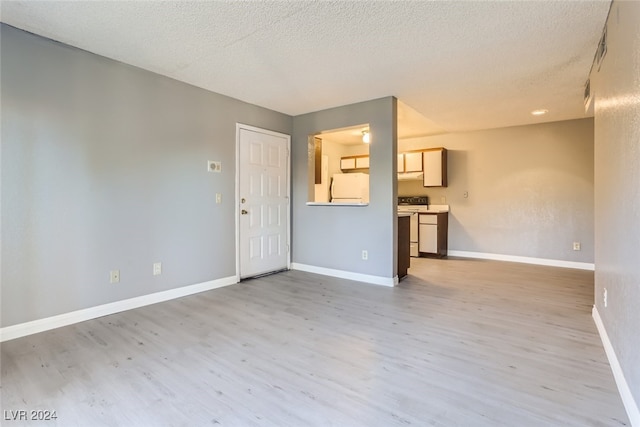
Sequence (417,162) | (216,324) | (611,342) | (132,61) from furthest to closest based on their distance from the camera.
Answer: (417,162) < (132,61) < (216,324) < (611,342)

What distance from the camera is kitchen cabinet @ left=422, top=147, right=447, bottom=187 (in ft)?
18.7

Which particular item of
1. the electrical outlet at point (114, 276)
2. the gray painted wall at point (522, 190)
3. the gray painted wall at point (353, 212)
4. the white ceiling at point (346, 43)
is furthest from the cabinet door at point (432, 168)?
the electrical outlet at point (114, 276)

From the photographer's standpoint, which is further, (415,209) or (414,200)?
(414,200)

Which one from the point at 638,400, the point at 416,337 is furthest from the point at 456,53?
the point at 638,400

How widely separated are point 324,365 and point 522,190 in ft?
16.0

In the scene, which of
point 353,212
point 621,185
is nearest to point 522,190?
point 353,212

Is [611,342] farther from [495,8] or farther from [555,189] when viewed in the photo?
[555,189]

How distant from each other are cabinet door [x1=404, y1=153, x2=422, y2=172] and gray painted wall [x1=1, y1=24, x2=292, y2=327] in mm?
3632

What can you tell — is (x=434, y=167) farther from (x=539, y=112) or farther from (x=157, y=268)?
(x=157, y=268)

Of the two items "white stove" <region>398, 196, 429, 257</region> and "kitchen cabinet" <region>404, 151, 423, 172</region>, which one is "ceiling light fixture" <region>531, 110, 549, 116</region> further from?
"white stove" <region>398, 196, 429, 257</region>

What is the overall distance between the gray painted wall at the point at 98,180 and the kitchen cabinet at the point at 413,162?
3628 millimetres

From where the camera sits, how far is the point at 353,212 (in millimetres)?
4098

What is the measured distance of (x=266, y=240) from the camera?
171 inches

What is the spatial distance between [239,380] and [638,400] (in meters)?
1.90
